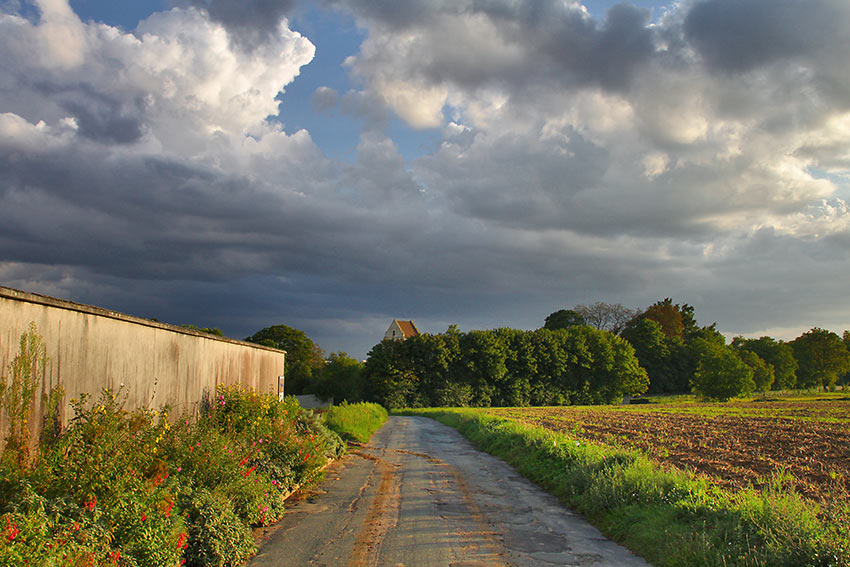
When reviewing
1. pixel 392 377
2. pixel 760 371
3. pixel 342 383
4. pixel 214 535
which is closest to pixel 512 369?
pixel 392 377

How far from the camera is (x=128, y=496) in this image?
5496mm

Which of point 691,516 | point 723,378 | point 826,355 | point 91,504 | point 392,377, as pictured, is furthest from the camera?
point 826,355

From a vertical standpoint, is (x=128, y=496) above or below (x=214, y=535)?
above

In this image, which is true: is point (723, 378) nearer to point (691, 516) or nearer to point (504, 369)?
point (504, 369)

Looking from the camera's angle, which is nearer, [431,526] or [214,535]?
[214,535]

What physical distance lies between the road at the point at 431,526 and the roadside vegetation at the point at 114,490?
65 cm

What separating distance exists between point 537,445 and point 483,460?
1.86m

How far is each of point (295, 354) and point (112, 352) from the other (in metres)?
66.1

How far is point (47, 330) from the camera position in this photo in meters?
6.51

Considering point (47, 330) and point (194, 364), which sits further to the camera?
point (194, 364)

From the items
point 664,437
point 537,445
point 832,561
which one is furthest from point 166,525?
point 664,437

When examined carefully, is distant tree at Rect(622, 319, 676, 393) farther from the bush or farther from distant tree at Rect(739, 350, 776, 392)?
the bush

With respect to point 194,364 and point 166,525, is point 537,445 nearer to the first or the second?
point 194,364

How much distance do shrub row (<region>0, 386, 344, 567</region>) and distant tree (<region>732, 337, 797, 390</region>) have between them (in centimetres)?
10138
